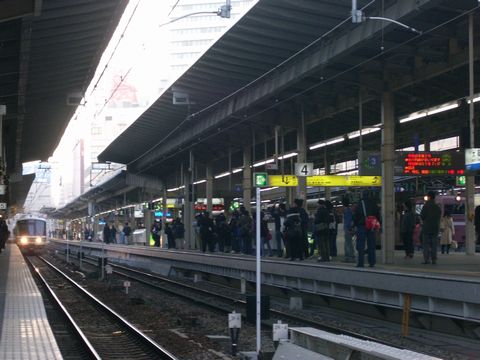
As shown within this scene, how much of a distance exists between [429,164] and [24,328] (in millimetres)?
12074

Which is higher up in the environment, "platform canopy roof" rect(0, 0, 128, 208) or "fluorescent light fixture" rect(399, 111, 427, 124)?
"platform canopy roof" rect(0, 0, 128, 208)

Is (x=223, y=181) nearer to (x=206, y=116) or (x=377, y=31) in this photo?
(x=206, y=116)

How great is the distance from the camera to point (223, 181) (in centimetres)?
5306

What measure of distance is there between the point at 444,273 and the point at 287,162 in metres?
24.4

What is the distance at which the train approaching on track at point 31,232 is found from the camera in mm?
54750

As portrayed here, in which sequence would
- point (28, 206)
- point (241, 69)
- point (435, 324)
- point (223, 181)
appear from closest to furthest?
point (435, 324)
point (241, 69)
point (223, 181)
point (28, 206)

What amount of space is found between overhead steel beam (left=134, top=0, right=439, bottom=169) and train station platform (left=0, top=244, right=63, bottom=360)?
9570 mm

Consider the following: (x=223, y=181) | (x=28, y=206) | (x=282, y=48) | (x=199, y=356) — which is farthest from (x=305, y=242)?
(x=28, y=206)

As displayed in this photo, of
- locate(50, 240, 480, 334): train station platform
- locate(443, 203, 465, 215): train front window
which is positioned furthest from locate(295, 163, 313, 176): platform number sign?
locate(443, 203, 465, 215): train front window

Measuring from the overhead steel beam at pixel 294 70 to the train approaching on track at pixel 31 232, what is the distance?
79.8ft

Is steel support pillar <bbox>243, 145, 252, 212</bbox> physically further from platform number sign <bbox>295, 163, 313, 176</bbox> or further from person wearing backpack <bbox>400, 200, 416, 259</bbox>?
→ person wearing backpack <bbox>400, 200, 416, 259</bbox>

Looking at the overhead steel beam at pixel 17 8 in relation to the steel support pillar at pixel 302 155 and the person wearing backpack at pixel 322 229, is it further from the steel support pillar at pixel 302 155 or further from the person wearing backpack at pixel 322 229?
the steel support pillar at pixel 302 155

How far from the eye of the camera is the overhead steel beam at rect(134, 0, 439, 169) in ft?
50.4

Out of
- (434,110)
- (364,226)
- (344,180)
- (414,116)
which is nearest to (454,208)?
(414,116)
